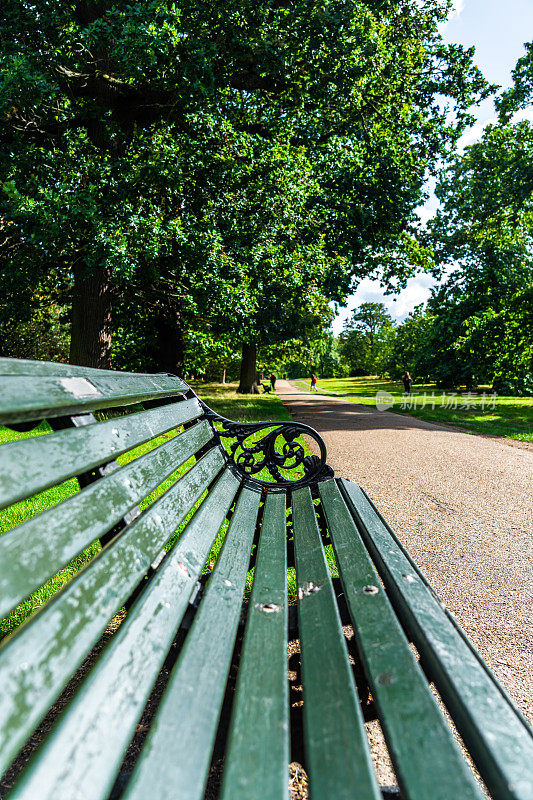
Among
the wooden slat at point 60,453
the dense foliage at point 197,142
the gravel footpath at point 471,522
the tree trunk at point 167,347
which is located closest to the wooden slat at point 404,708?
the wooden slat at point 60,453

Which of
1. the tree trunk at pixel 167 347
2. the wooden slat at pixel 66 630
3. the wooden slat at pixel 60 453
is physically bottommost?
the wooden slat at pixel 66 630

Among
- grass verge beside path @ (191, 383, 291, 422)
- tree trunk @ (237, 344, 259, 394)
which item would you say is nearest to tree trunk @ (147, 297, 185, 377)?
grass verge beside path @ (191, 383, 291, 422)

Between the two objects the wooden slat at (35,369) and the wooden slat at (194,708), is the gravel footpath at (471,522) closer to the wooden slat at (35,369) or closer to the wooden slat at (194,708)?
the wooden slat at (194,708)

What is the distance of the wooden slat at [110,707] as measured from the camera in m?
0.65

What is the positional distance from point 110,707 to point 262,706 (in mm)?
278

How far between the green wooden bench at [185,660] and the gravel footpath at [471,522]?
1.12 m

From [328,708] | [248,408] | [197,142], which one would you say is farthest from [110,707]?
[248,408]

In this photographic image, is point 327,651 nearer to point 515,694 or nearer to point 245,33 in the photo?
→ point 515,694

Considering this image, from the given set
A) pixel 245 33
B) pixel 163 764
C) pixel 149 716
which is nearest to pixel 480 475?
pixel 149 716

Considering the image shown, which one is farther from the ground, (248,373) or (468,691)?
(248,373)

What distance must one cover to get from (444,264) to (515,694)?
2189cm

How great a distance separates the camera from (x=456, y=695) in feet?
3.06

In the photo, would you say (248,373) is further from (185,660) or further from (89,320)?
(185,660)

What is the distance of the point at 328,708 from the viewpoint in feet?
2.90
